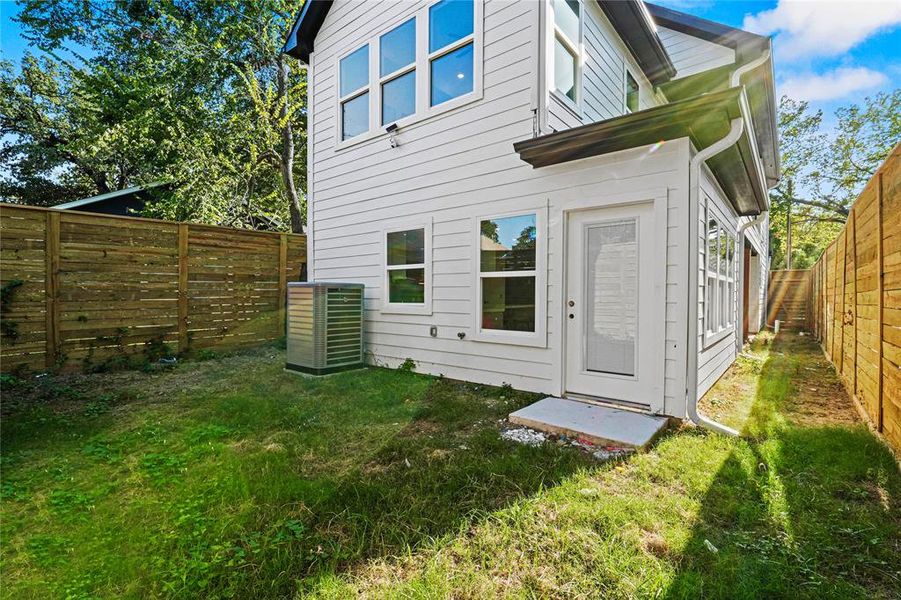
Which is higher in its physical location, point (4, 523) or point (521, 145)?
point (521, 145)

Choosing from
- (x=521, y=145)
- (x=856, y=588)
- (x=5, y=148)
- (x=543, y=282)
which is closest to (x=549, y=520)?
(x=856, y=588)

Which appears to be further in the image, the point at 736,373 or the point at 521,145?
the point at 736,373

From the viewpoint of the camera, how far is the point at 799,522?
7.11 ft

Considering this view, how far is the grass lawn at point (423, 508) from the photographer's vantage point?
1748 mm

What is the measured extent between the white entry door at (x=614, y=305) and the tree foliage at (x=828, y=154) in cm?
2028

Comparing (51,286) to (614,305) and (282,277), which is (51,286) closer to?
(282,277)

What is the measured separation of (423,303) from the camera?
18.5 ft

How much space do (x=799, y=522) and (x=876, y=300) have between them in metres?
2.21

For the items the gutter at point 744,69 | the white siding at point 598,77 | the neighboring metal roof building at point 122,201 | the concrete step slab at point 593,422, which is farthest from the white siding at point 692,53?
the neighboring metal roof building at point 122,201

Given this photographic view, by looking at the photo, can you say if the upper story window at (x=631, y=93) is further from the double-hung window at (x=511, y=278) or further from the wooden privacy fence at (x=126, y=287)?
the wooden privacy fence at (x=126, y=287)

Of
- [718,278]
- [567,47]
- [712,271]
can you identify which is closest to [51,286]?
[567,47]

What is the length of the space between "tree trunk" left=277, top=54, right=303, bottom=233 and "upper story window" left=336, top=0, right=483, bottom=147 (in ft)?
17.2

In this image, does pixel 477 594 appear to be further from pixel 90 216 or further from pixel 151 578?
pixel 90 216

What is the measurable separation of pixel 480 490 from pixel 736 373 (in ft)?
17.9
